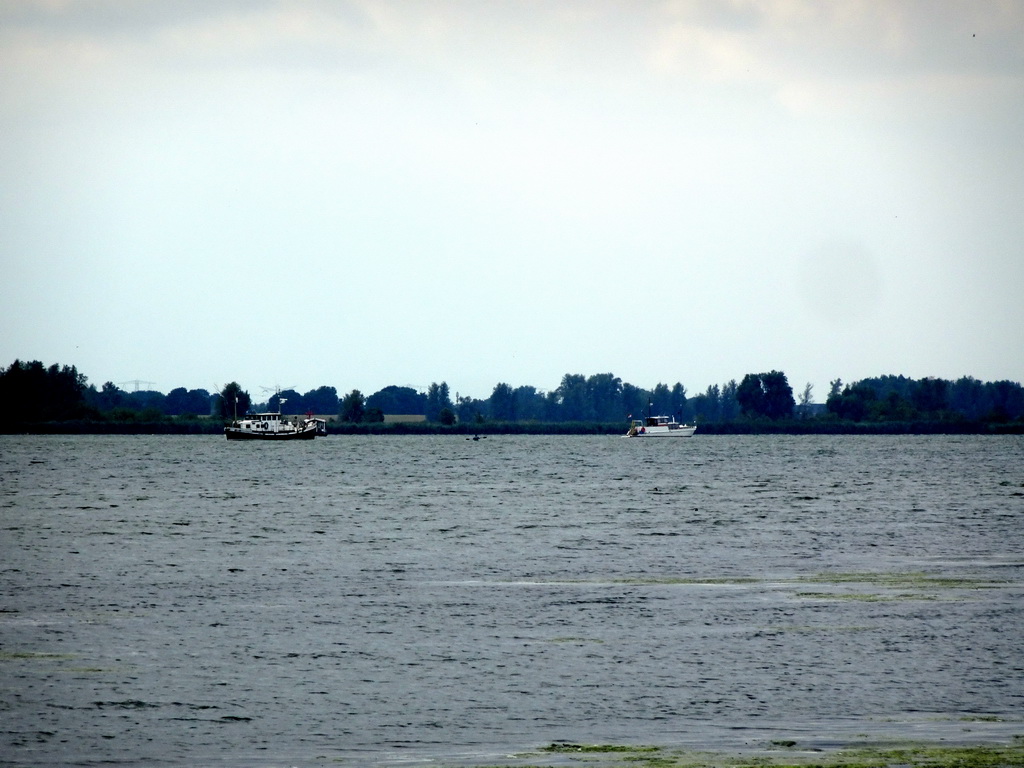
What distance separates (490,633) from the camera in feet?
99.7

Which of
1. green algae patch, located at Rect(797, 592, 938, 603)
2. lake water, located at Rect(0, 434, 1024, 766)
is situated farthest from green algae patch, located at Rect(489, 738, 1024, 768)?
green algae patch, located at Rect(797, 592, 938, 603)

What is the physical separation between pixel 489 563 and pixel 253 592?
10818 millimetres

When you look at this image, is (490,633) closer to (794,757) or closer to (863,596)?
(863,596)

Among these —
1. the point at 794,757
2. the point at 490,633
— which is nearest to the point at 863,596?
the point at 490,633

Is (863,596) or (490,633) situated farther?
(863,596)

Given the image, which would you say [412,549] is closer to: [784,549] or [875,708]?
[784,549]

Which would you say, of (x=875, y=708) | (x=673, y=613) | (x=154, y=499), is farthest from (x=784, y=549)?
(x=154, y=499)

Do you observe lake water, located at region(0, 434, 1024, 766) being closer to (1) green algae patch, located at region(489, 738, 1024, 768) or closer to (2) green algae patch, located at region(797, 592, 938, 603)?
(2) green algae patch, located at region(797, 592, 938, 603)

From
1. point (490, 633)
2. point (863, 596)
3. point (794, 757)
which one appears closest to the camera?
point (794, 757)

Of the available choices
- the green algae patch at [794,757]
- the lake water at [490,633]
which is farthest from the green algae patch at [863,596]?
the green algae patch at [794,757]

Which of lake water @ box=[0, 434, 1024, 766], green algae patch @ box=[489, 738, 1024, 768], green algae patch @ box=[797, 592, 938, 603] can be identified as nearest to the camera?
green algae patch @ box=[489, 738, 1024, 768]

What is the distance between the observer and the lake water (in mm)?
20906

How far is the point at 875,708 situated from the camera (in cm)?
2225

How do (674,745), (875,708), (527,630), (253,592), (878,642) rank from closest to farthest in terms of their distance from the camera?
(674,745), (875,708), (878,642), (527,630), (253,592)
